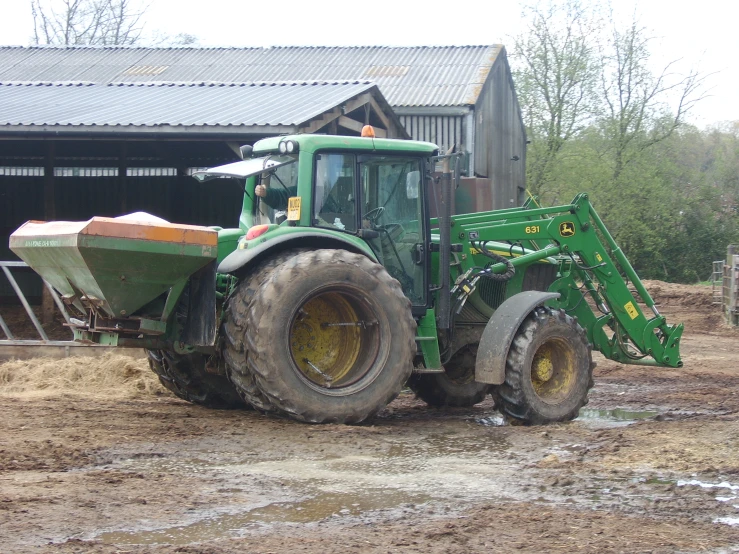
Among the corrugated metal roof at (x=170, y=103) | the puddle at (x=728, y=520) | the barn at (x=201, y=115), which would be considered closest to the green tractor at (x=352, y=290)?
the barn at (x=201, y=115)

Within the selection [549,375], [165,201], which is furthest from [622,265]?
[165,201]

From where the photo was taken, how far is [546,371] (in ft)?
27.9

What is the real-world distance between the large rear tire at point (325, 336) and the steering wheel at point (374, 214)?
55 centimetres

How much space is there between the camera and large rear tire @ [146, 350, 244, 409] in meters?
8.71

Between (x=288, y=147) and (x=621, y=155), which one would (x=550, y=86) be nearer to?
(x=621, y=155)

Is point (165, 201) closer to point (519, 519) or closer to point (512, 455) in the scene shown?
point (512, 455)

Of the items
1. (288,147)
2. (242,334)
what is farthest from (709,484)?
(288,147)

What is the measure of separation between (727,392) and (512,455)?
477 cm

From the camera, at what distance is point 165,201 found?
59.8 feet

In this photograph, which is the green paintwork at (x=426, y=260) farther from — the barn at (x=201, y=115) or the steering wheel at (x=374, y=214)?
the barn at (x=201, y=115)

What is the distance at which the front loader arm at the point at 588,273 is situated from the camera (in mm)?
8781

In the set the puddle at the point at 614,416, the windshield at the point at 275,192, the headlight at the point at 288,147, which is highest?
the headlight at the point at 288,147

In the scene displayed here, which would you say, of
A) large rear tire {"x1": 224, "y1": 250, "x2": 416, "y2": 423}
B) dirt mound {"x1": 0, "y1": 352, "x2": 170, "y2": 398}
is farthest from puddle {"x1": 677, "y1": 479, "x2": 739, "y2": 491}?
dirt mound {"x1": 0, "y1": 352, "x2": 170, "y2": 398}

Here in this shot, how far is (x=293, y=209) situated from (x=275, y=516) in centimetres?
333
